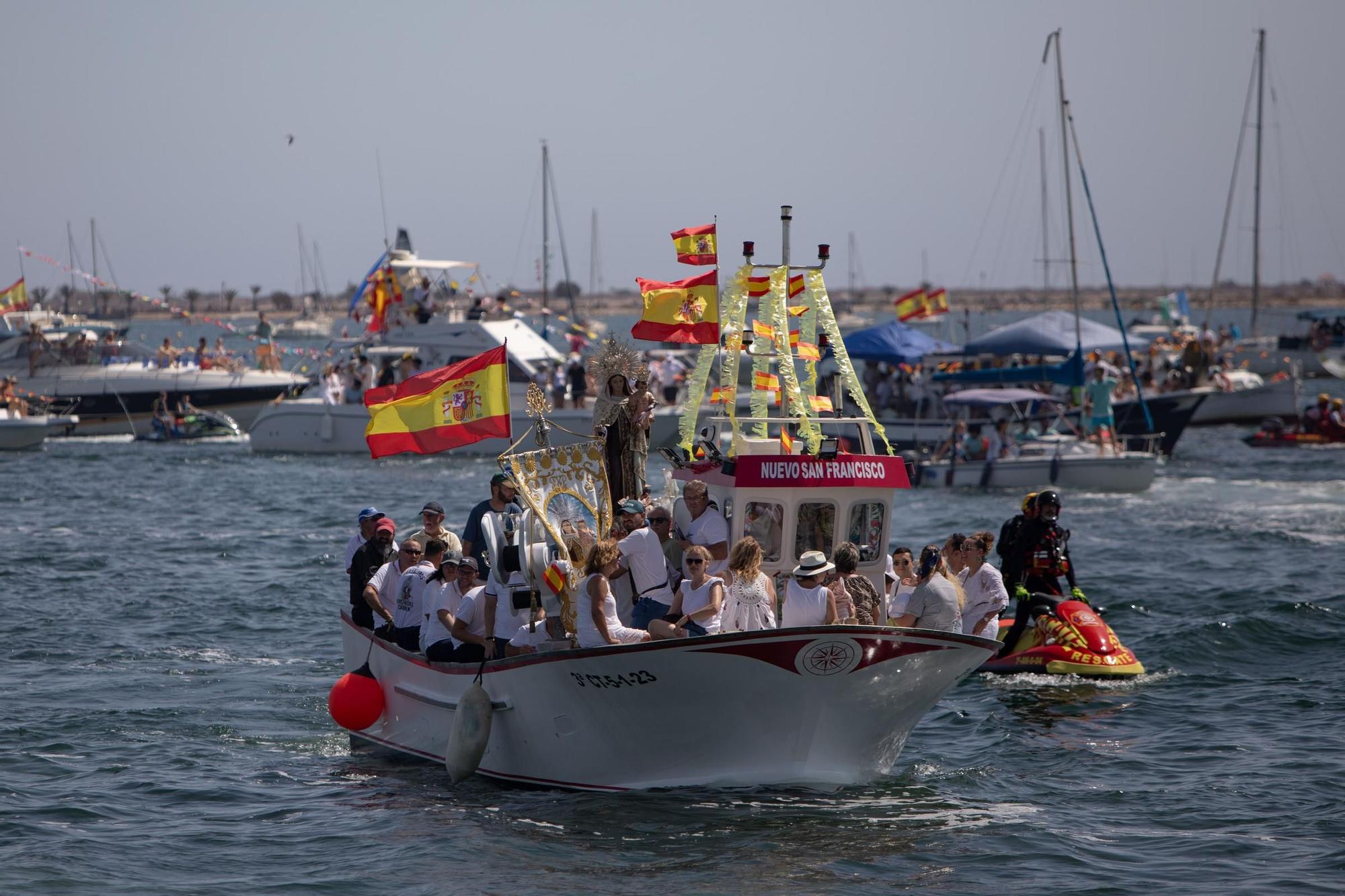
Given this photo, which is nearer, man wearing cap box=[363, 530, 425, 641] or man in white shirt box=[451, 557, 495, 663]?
man in white shirt box=[451, 557, 495, 663]

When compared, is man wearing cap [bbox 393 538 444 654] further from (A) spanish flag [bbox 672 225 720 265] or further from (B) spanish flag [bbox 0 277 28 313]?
(B) spanish flag [bbox 0 277 28 313]

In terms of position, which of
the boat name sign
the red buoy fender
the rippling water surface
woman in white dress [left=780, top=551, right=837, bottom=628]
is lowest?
the rippling water surface

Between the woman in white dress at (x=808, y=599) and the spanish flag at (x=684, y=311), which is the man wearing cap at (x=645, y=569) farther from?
the spanish flag at (x=684, y=311)

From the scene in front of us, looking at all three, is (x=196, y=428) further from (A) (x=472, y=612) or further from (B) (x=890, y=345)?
(A) (x=472, y=612)

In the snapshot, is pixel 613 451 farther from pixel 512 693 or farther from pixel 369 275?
pixel 369 275

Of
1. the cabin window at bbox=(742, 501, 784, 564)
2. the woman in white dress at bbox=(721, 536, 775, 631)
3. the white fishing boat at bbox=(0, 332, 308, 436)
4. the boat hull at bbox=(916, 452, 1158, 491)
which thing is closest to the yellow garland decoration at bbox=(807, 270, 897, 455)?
the cabin window at bbox=(742, 501, 784, 564)

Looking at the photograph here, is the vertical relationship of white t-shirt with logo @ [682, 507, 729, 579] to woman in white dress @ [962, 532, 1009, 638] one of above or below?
above

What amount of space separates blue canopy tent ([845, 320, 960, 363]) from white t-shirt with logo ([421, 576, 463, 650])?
30834 millimetres

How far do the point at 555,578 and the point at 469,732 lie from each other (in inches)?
66.4

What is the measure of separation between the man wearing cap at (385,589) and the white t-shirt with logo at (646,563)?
2.91m

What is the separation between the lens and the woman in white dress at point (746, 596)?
40.2 feet

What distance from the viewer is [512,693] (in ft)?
43.5

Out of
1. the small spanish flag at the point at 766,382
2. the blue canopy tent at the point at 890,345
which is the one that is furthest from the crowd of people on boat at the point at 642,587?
the blue canopy tent at the point at 890,345

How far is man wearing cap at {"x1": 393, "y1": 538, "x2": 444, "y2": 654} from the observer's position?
14617 millimetres
